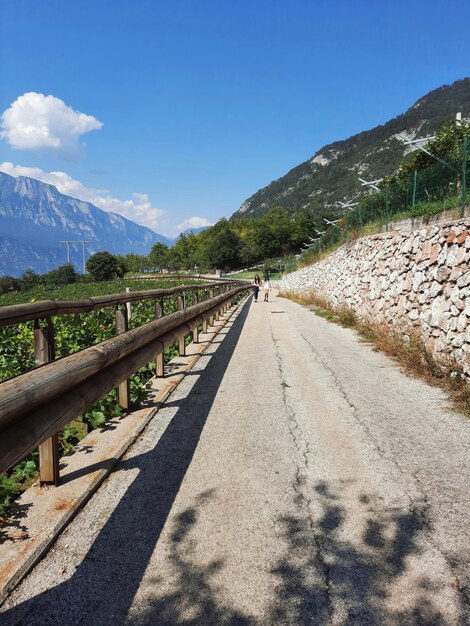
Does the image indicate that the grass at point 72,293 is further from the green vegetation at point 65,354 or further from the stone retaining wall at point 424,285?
the green vegetation at point 65,354

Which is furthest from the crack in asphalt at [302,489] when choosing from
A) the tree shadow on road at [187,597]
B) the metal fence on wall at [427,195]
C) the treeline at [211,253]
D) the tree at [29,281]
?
the tree at [29,281]

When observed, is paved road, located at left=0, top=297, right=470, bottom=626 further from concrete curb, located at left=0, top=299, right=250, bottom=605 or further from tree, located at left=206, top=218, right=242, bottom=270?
tree, located at left=206, top=218, right=242, bottom=270

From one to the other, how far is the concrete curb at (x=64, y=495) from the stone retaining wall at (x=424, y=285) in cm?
458

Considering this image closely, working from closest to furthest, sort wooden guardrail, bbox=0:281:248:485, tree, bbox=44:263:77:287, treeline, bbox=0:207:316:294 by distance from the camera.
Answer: wooden guardrail, bbox=0:281:248:485, treeline, bbox=0:207:316:294, tree, bbox=44:263:77:287

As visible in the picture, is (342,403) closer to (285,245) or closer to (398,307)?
(398,307)

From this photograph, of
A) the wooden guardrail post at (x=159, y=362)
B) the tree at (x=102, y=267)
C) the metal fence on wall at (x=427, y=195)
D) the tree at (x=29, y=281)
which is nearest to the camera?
the wooden guardrail post at (x=159, y=362)

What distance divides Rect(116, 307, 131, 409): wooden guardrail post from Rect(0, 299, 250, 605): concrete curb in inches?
7.3

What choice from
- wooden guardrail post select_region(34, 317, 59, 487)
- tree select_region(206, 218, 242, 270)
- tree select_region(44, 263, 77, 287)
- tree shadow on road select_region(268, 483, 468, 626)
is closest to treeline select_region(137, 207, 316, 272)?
tree select_region(206, 218, 242, 270)

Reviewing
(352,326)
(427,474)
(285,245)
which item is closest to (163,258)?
(285,245)

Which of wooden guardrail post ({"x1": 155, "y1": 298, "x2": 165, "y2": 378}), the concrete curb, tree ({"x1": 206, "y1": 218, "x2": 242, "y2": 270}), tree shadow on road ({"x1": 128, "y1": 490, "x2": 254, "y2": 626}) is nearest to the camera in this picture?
tree shadow on road ({"x1": 128, "y1": 490, "x2": 254, "y2": 626})

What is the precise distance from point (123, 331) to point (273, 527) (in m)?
2.70

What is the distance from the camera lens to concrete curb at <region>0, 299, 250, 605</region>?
2278mm

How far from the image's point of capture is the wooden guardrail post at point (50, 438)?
288 centimetres

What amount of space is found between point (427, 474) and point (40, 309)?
10.5ft
